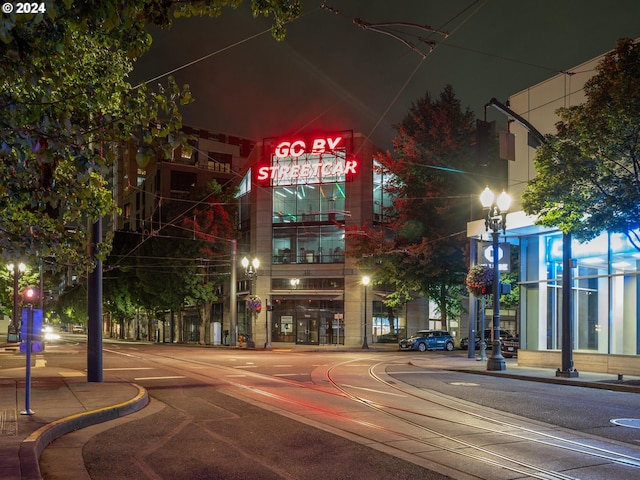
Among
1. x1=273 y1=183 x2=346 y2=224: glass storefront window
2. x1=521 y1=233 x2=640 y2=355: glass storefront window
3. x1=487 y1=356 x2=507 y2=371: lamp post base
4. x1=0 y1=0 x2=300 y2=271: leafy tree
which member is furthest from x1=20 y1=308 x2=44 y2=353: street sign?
x1=273 y1=183 x2=346 y2=224: glass storefront window

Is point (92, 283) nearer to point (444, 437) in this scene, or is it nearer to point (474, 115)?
point (444, 437)

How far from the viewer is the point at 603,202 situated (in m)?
17.6

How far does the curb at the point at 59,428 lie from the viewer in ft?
22.7

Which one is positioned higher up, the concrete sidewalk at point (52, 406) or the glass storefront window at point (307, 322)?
the concrete sidewalk at point (52, 406)

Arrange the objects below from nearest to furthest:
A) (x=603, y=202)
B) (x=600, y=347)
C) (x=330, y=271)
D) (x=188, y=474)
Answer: (x=188, y=474) < (x=603, y=202) < (x=600, y=347) < (x=330, y=271)

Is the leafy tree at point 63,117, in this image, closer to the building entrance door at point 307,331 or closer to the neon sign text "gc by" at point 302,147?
the neon sign text "gc by" at point 302,147

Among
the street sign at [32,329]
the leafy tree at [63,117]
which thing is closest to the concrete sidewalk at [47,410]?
the street sign at [32,329]

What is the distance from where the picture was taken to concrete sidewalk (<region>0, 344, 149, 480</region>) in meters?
7.27

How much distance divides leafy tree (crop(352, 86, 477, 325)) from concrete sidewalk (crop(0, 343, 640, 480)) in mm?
23468

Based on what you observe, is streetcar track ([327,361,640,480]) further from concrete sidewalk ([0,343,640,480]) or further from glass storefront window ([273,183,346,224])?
glass storefront window ([273,183,346,224])

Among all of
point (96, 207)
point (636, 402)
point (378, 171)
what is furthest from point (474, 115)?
point (96, 207)

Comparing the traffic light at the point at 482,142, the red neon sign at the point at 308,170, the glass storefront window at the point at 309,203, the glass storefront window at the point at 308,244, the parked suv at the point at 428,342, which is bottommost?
the parked suv at the point at 428,342

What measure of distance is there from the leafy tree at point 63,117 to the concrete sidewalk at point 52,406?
94.6 inches

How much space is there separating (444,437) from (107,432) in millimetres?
5390
